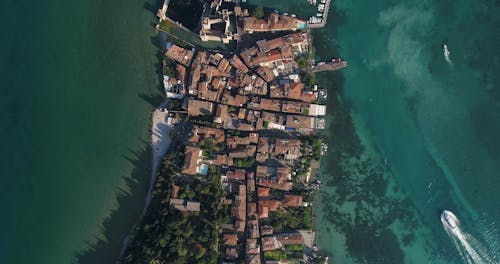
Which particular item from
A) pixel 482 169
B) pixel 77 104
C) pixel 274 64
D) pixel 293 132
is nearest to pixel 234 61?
pixel 274 64

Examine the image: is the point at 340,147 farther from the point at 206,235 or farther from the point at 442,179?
the point at 206,235

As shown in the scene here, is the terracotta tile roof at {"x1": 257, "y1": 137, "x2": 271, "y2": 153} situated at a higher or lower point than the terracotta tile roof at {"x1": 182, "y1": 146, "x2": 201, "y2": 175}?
higher

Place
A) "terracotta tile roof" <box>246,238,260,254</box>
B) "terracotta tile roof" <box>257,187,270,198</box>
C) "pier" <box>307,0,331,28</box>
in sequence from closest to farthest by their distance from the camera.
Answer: "terracotta tile roof" <box>246,238,260,254</box> < "terracotta tile roof" <box>257,187,270,198</box> < "pier" <box>307,0,331,28</box>

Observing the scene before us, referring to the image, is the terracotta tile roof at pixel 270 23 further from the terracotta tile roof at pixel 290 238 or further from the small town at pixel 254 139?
the terracotta tile roof at pixel 290 238

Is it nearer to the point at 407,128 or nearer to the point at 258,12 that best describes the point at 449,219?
the point at 407,128

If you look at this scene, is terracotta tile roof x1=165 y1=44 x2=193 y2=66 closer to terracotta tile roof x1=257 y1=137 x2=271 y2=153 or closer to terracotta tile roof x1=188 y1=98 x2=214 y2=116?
terracotta tile roof x1=188 y1=98 x2=214 y2=116

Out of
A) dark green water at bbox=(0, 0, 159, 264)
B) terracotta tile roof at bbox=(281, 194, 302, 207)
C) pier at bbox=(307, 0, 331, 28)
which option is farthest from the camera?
dark green water at bbox=(0, 0, 159, 264)

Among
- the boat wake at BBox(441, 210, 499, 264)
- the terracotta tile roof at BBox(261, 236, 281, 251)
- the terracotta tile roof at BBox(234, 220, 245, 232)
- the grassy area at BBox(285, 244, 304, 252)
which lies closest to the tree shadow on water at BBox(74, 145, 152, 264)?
the terracotta tile roof at BBox(234, 220, 245, 232)
